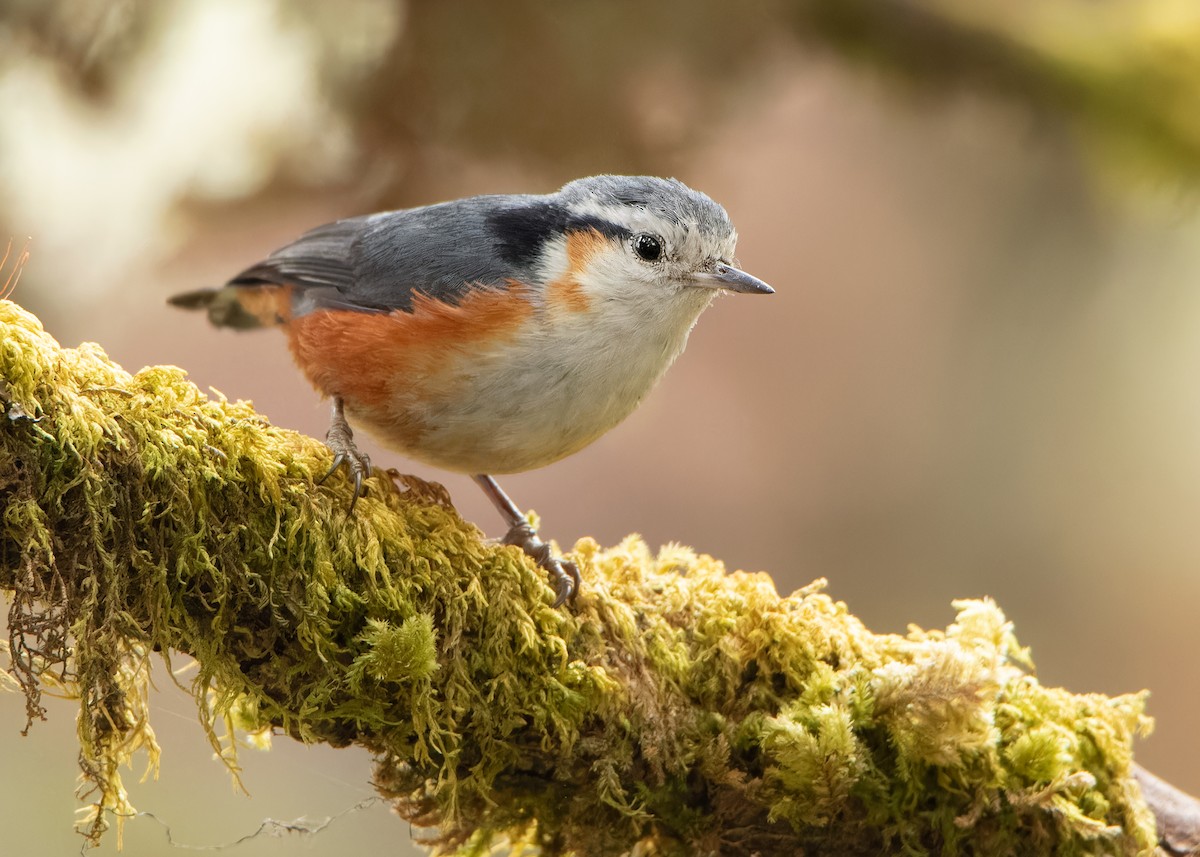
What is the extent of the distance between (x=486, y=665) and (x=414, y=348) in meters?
0.67

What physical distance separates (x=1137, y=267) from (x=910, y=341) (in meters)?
1.19

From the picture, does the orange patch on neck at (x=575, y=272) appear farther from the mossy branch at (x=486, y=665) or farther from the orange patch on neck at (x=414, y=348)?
the mossy branch at (x=486, y=665)

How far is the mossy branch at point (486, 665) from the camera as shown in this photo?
1.57 meters

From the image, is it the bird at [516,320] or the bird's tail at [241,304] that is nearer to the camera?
the bird at [516,320]

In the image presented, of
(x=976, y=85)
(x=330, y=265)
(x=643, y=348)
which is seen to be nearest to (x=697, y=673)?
(x=643, y=348)

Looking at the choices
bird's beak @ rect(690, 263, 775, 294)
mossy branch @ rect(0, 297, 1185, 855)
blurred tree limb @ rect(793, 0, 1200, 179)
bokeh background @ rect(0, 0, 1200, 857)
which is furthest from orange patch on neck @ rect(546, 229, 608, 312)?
blurred tree limb @ rect(793, 0, 1200, 179)

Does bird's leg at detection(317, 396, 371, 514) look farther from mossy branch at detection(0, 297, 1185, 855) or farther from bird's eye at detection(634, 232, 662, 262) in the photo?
bird's eye at detection(634, 232, 662, 262)

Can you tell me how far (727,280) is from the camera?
88.3 inches

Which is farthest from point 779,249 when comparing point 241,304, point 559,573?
point 559,573

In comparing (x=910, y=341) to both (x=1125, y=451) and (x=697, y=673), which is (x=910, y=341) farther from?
(x=697, y=673)

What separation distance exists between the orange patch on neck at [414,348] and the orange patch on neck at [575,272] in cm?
7

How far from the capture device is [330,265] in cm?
249

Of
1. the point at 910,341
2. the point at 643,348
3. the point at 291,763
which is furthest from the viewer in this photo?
the point at 910,341

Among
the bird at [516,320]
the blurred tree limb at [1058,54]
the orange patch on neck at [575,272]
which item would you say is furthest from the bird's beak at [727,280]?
the blurred tree limb at [1058,54]
